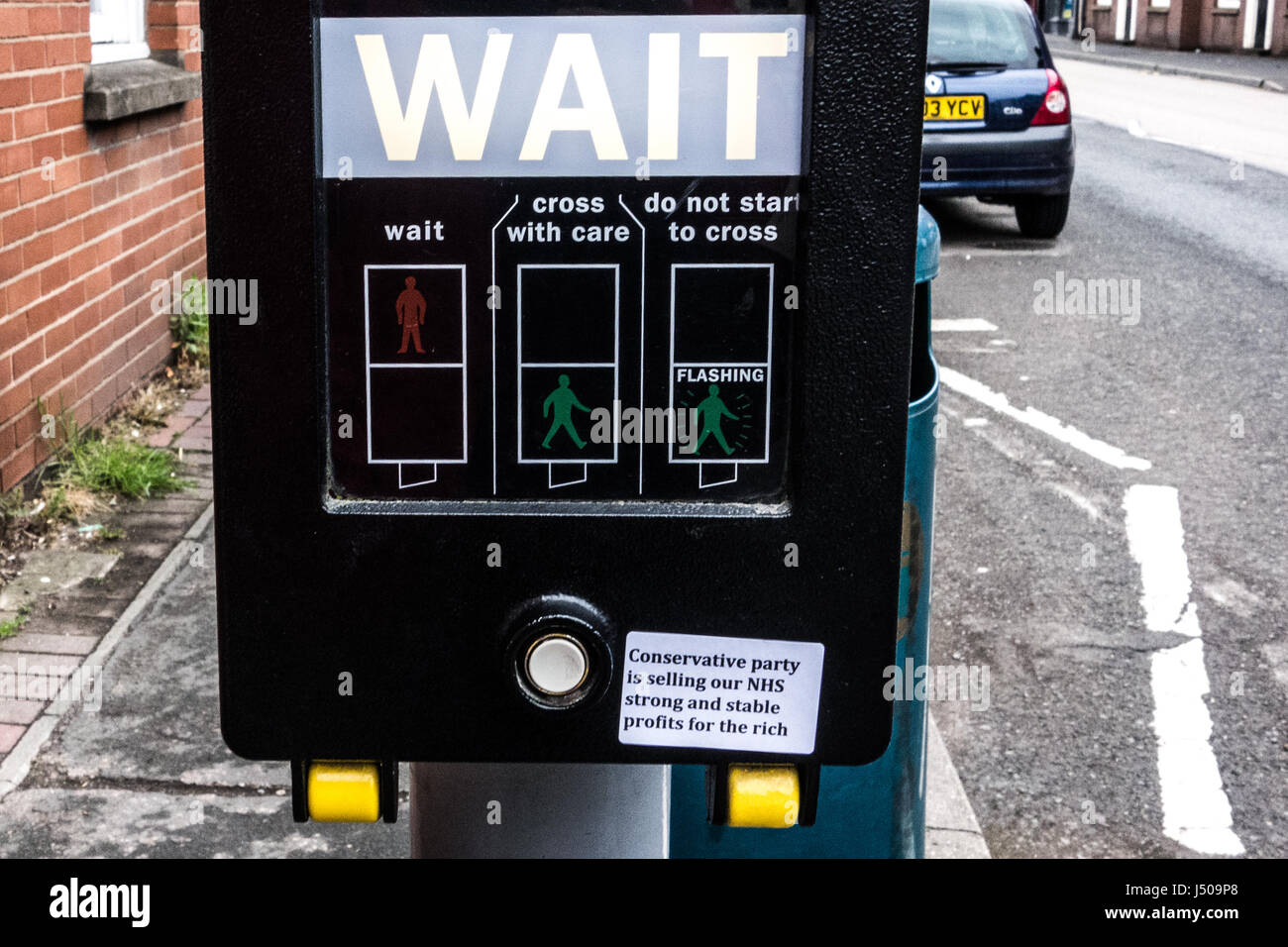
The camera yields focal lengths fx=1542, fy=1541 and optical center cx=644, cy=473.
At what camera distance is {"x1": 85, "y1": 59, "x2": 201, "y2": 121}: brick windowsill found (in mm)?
5176

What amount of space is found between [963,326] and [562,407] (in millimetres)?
7110

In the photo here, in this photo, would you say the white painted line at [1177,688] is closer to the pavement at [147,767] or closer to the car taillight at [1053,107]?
the pavement at [147,767]

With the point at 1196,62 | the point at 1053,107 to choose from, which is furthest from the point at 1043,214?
the point at 1196,62

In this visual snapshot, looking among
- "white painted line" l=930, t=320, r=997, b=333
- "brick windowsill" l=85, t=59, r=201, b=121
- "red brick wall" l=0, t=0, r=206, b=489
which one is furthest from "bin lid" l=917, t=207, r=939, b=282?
"white painted line" l=930, t=320, r=997, b=333

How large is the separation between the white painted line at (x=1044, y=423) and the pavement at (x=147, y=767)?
237 cm

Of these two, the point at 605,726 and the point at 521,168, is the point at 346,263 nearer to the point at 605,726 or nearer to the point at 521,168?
the point at 521,168

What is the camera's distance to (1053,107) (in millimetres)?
10008

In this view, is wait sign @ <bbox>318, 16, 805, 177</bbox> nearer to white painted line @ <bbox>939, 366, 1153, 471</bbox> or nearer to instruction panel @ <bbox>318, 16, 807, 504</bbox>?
instruction panel @ <bbox>318, 16, 807, 504</bbox>

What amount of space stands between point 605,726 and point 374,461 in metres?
0.30

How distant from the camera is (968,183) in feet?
33.0

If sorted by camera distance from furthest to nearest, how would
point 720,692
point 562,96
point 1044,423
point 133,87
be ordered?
point 1044,423 → point 133,87 → point 720,692 → point 562,96

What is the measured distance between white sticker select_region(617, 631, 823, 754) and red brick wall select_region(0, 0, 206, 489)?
368 cm

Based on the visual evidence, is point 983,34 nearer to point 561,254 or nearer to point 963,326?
point 963,326

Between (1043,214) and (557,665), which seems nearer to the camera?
(557,665)
